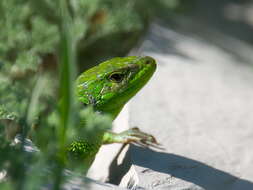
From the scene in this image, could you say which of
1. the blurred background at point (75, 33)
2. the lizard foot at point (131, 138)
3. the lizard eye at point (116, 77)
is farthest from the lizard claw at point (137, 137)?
the blurred background at point (75, 33)

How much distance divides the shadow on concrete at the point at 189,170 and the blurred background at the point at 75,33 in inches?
29.3

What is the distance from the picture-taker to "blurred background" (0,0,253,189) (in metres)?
3.75

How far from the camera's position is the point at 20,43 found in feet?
16.5

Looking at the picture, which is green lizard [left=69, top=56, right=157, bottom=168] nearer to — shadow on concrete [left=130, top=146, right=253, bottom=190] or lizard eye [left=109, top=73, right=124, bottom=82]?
lizard eye [left=109, top=73, right=124, bottom=82]

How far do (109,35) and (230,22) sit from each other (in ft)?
10.6

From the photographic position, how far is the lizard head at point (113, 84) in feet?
12.4

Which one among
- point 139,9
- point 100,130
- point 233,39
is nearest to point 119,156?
point 100,130

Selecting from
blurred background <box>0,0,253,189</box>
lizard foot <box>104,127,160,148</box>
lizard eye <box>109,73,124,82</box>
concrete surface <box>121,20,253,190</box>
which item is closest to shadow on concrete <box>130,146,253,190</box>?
concrete surface <box>121,20,253,190</box>

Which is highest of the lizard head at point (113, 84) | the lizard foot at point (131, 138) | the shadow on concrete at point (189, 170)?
the lizard head at point (113, 84)

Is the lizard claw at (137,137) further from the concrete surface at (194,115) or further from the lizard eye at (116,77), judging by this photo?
the lizard eye at (116,77)

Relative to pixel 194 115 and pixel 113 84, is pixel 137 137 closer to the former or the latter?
pixel 113 84

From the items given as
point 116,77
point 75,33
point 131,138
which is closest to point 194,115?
point 116,77

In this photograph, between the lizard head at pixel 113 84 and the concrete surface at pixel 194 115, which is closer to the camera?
the concrete surface at pixel 194 115

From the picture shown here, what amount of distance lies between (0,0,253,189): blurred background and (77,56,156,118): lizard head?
0.30 m
